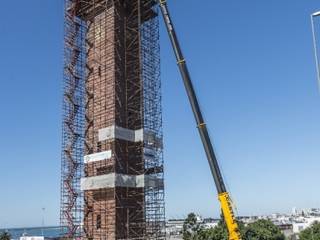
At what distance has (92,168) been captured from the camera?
2025 inches

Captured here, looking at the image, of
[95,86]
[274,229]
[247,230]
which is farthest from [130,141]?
[274,229]

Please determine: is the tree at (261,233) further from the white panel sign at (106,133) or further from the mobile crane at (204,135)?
the mobile crane at (204,135)

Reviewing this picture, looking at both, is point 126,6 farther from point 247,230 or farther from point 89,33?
point 247,230

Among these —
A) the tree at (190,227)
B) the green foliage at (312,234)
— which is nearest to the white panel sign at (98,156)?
the tree at (190,227)

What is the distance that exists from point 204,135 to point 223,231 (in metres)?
42.5

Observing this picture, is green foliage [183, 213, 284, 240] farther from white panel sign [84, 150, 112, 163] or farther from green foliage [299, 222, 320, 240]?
white panel sign [84, 150, 112, 163]

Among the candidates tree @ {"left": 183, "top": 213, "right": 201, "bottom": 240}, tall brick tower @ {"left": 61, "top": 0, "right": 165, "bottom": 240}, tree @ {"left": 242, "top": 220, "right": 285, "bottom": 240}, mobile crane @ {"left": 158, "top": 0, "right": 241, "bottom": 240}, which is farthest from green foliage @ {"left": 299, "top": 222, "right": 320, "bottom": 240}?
mobile crane @ {"left": 158, "top": 0, "right": 241, "bottom": 240}

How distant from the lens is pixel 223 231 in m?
74.8

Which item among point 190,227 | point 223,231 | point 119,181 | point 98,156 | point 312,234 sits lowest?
point 312,234

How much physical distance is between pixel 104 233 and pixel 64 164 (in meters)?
9.35

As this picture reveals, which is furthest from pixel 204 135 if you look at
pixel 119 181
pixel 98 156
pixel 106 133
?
pixel 98 156

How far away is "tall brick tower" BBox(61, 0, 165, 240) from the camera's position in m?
49.5

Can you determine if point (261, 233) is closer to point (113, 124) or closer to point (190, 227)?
point (190, 227)

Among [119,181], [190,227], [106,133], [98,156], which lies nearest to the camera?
[119,181]
